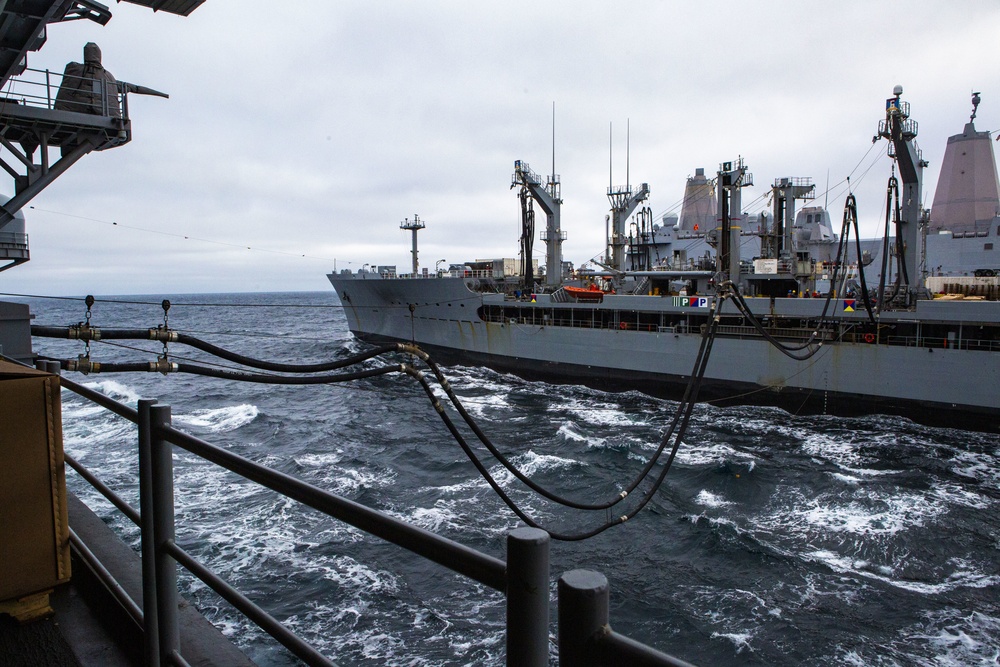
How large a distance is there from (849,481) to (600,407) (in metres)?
9.21

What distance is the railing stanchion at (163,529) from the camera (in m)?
1.75

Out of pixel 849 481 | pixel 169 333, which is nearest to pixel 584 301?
pixel 849 481

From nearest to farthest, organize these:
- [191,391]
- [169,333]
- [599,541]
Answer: [169,333]
[599,541]
[191,391]

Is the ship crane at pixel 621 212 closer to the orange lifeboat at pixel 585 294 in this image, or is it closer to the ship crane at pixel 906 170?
the orange lifeboat at pixel 585 294

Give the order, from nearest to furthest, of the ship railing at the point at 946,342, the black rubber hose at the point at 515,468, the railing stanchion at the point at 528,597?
the railing stanchion at the point at 528,597
the black rubber hose at the point at 515,468
the ship railing at the point at 946,342

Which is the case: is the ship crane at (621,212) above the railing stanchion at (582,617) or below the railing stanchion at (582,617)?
above

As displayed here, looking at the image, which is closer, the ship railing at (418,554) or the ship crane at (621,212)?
the ship railing at (418,554)

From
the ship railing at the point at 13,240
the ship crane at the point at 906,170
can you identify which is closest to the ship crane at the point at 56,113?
the ship railing at the point at 13,240

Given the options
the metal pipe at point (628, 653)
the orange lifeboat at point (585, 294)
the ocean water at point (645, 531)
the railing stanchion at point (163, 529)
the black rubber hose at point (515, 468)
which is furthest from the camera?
the orange lifeboat at point (585, 294)

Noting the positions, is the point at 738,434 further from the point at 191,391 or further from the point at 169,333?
the point at 191,391

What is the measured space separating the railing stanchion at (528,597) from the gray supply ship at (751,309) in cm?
965

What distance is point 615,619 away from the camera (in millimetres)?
8297

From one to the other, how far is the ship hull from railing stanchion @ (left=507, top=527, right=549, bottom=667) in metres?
21.9

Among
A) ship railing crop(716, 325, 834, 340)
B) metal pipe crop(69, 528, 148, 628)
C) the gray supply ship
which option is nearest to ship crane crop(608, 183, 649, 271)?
the gray supply ship
